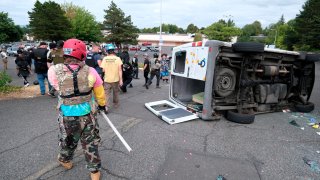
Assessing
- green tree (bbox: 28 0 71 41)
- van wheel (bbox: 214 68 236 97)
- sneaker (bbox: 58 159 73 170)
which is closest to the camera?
sneaker (bbox: 58 159 73 170)

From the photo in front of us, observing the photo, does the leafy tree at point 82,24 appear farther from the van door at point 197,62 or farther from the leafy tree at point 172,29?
the leafy tree at point 172,29

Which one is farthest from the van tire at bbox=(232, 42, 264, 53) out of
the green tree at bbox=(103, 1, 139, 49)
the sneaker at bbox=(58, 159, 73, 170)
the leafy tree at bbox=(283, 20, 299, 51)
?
the leafy tree at bbox=(283, 20, 299, 51)

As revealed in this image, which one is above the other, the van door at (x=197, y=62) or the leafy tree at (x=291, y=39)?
the leafy tree at (x=291, y=39)

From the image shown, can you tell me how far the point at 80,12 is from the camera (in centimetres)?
5284

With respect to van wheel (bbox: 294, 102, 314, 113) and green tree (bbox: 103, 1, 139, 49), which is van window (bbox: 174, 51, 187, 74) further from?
green tree (bbox: 103, 1, 139, 49)

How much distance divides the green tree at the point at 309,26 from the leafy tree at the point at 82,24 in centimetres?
4238

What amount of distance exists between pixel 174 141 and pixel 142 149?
0.73 meters

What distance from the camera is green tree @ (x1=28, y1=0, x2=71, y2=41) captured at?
146ft

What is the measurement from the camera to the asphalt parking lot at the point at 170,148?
10.9 feet

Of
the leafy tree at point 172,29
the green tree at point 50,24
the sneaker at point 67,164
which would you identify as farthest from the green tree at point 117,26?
the leafy tree at point 172,29

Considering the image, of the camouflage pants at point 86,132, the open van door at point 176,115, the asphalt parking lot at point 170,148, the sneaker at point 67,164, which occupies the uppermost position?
the camouflage pants at point 86,132

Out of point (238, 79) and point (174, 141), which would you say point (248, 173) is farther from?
point (238, 79)

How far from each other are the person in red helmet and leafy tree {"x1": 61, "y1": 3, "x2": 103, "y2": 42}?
49252 mm

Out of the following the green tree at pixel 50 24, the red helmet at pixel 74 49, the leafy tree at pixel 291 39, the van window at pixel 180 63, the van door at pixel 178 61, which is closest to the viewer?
the red helmet at pixel 74 49
